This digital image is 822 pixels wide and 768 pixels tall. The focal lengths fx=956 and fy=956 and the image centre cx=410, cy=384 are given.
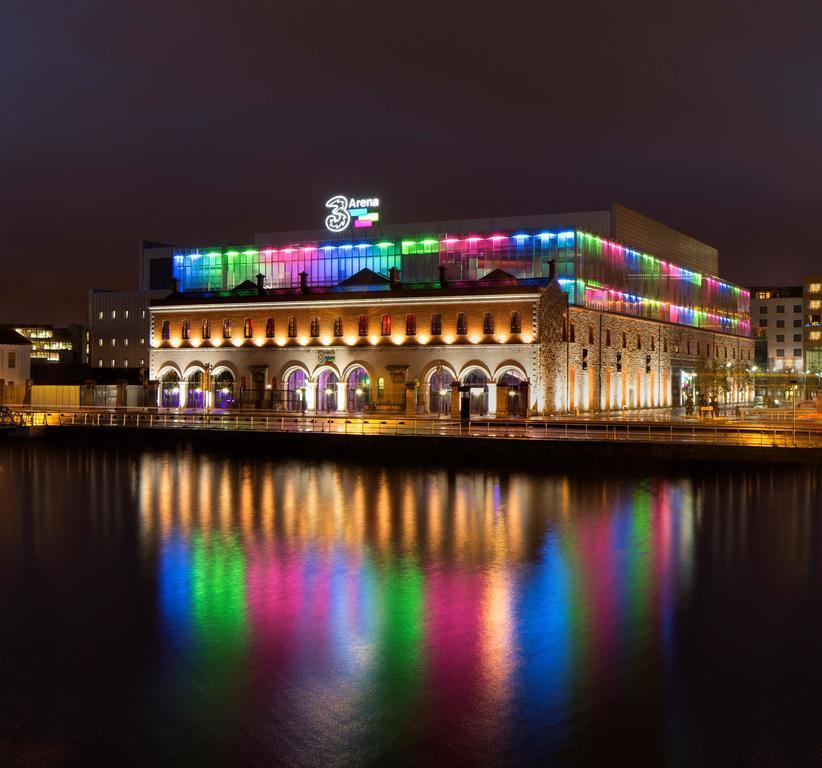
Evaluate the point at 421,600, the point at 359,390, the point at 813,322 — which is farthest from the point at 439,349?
the point at 813,322

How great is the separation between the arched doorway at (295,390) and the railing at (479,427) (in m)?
6.04

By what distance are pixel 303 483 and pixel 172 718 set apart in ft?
95.3

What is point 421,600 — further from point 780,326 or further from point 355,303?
point 780,326

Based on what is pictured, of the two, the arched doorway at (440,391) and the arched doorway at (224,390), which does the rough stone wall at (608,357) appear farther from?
the arched doorway at (224,390)

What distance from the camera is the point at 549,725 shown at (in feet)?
49.2

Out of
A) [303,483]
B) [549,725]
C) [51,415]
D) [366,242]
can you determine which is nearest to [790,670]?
[549,725]

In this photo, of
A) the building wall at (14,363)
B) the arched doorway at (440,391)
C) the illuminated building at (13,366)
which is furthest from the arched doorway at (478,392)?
the building wall at (14,363)

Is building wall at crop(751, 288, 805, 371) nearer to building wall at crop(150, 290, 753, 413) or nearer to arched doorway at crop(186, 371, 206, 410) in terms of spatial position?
building wall at crop(150, 290, 753, 413)

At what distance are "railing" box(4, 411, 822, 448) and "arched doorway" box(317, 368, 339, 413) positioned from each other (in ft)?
21.7

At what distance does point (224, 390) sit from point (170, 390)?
561 centimetres

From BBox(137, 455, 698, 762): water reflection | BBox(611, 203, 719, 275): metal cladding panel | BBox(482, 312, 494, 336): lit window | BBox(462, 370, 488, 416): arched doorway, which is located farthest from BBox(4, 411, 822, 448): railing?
BBox(611, 203, 719, 275): metal cladding panel

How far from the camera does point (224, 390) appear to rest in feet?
250

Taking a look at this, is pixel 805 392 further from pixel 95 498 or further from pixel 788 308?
pixel 95 498

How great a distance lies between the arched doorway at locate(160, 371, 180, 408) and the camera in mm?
78438
